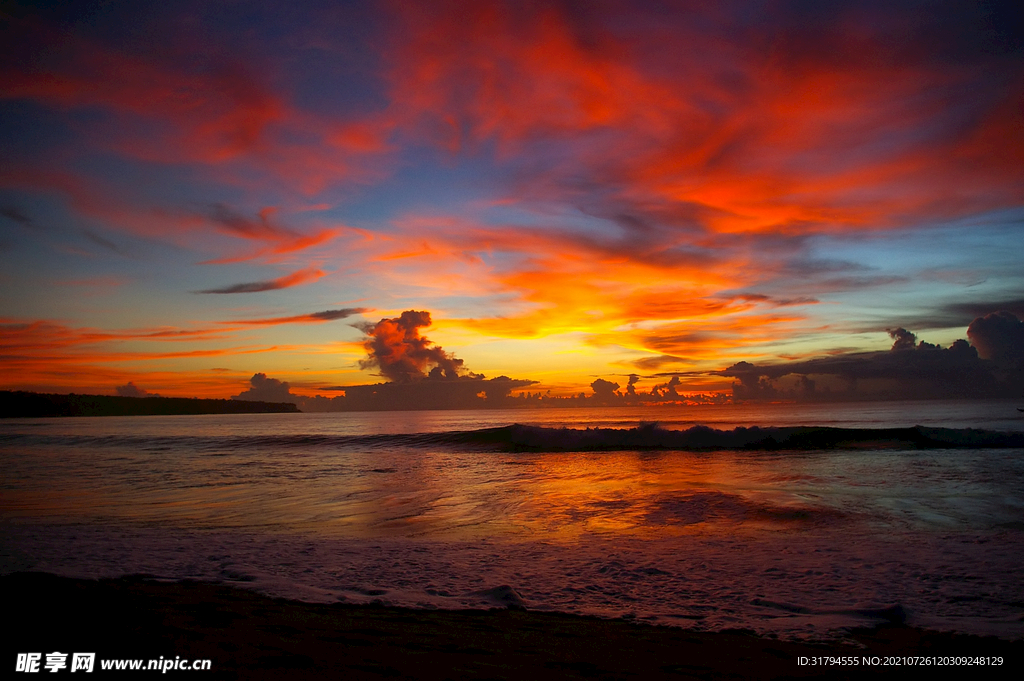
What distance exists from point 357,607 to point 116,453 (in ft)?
96.5

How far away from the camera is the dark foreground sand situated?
3.74 m

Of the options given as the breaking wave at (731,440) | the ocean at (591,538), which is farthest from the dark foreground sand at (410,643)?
the breaking wave at (731,440)

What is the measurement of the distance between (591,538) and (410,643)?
14.1 ft

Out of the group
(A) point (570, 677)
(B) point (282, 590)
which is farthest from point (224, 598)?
(A) point (570, 677)

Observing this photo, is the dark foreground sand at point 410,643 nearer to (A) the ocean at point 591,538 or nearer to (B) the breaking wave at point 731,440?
(A) the ocean at point 591,538

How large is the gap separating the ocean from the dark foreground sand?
370mm

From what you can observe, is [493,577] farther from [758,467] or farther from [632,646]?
[758,467]

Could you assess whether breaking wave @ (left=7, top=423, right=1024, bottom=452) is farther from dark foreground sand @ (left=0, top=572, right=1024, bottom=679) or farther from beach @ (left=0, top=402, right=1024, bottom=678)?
dark foreground sand @ (left=0, top=572, right=1024, bottom=679)

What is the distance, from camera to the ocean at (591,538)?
5320 mm

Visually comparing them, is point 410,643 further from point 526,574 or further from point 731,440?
point 731,440

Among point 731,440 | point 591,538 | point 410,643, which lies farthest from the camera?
point 731,440

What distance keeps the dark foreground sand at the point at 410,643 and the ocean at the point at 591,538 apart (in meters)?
0.37

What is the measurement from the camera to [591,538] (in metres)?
7.96

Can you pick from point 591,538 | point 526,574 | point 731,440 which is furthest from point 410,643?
point 731,440
